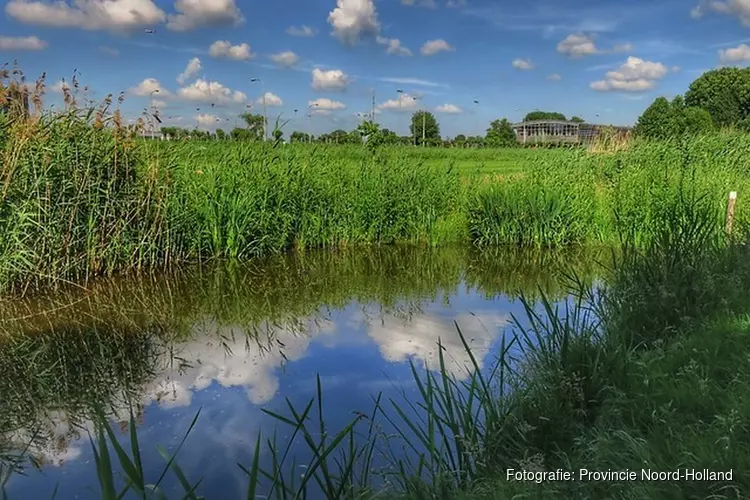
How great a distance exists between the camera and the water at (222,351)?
333 cm

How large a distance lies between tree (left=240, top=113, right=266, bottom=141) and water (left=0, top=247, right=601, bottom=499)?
343 centimetres

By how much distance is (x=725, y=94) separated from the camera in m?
50.2

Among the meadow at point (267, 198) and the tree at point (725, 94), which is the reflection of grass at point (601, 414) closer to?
the meadow at point (267, 198)

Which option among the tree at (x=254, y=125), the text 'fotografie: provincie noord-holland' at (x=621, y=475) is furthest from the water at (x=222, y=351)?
the tree at (x=254, y=125)

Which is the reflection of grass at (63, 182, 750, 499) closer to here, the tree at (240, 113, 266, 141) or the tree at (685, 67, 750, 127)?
the tree at (240, 113, 266, 141)

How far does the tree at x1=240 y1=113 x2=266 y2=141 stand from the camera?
1060 centimetres

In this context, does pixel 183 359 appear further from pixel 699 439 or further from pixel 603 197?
pixel 603 197

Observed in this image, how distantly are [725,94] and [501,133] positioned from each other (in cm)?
1940

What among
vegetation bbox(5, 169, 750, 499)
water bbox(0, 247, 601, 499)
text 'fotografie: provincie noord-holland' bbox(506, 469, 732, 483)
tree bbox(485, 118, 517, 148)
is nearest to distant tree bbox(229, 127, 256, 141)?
water bbox(0, 247, 601, 499)

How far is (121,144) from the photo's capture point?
7.07 m

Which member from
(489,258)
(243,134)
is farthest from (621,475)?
(243,134)

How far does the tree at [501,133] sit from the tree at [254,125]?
39.6 meters

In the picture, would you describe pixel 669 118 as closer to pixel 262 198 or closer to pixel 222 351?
pixel 262 198

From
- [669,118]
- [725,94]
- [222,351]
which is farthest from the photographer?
[725,94]
